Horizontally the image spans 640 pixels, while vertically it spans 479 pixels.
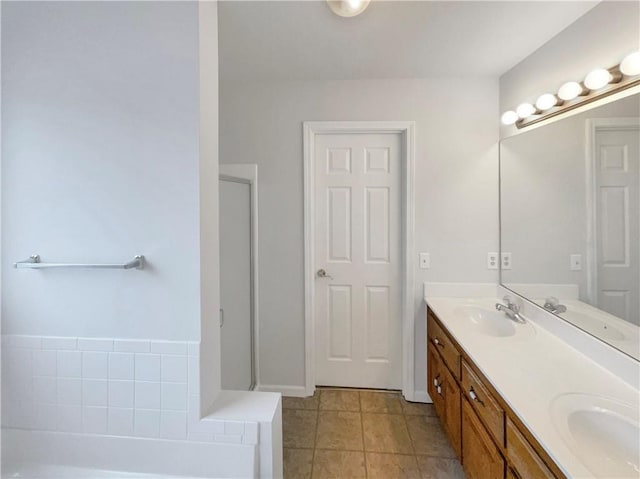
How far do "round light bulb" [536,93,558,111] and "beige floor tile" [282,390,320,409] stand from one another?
2396 millimetres

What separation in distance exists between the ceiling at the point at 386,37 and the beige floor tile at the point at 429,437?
240 cm

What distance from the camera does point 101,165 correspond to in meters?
1.17

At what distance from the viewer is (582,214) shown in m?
1.43

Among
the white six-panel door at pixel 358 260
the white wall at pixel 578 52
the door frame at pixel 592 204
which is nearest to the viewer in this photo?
the white wall at pixel 578 52

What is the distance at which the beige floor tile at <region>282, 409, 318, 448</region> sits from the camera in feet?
6.07

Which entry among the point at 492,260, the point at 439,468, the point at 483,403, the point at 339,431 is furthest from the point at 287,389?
the point at 492,260

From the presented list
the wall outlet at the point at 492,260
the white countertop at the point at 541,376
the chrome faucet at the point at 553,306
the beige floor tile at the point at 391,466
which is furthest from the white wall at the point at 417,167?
the white countertop at the point at 541,376

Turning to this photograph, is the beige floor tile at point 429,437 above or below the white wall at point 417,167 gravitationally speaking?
below

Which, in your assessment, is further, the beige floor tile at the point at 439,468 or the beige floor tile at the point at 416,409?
the beige floor tile at the point at 416,409

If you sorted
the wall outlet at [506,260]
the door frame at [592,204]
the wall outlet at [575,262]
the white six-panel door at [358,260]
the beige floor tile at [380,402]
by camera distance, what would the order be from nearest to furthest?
the door frame at [592,204], the wall outlet at [575,262], the wall outlet at [506,260], the beige floor tile at [380,402], the white six-panel door at [358,260]

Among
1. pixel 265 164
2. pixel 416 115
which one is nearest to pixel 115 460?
pixel 265 164

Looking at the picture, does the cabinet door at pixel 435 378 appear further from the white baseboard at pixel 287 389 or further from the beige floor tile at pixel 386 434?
the white baseboard at pixel 287 389

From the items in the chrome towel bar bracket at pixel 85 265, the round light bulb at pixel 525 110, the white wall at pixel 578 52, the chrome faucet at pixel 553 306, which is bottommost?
the chrome faucet at pixel 553 306

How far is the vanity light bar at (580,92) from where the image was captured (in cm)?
117
